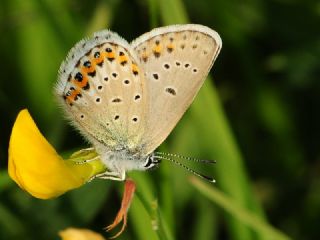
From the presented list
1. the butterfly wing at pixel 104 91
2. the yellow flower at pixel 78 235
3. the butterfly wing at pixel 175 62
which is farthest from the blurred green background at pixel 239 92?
the yellow flower at pixel 78 235

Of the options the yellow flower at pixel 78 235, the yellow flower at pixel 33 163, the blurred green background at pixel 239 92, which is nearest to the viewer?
the yellow flower at pixel 33 163

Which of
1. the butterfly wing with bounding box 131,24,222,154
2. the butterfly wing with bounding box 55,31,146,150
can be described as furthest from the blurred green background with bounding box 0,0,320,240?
the butterfly wing with bounding box 131,24,222,154

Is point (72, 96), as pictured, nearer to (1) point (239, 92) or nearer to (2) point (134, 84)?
(2) point (134, 84)

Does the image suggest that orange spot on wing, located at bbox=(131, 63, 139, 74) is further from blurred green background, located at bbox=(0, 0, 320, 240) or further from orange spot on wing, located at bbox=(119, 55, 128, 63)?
blurred green background, located at bbox=(0, 0, 320, 240)

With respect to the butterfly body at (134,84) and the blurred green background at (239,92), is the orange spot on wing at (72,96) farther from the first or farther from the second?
the blurred green background at (239,92)

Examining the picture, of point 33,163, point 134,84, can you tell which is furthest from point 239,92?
point 33,163

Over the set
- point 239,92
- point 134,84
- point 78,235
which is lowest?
point 239,92

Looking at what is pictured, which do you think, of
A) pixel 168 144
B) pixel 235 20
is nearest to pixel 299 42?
pixel 235 20
